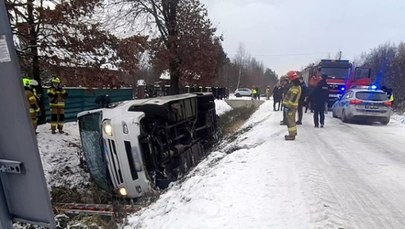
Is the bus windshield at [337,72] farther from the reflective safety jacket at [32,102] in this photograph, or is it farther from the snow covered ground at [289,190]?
the reflective safety jacket at [32,102]

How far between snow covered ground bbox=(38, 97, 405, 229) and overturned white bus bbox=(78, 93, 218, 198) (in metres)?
0.84

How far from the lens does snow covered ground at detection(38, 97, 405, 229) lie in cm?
464

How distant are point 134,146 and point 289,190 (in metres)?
2.91

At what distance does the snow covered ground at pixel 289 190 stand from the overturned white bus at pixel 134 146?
84 centimetres

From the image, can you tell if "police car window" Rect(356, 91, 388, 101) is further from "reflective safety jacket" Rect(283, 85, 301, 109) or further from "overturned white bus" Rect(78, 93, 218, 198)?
"overturned white bus" Rect(78, 93, 218, 198)

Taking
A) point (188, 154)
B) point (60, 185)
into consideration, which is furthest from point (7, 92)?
point (188, 154)

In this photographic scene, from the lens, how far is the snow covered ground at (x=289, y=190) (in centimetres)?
464

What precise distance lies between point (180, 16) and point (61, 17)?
12549mm

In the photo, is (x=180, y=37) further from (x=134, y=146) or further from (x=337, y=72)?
(x=134, y=146)

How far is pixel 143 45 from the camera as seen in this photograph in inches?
523

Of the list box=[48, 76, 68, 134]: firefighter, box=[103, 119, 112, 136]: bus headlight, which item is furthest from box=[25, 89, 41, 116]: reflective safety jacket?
box=[103, 119, 112, 136]: bus headlight

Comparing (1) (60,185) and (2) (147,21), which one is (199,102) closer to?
(1) (60,185)

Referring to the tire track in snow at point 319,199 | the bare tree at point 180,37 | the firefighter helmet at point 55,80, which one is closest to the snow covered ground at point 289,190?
the tire track in snow at point 319,199

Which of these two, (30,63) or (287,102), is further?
(30,63)
